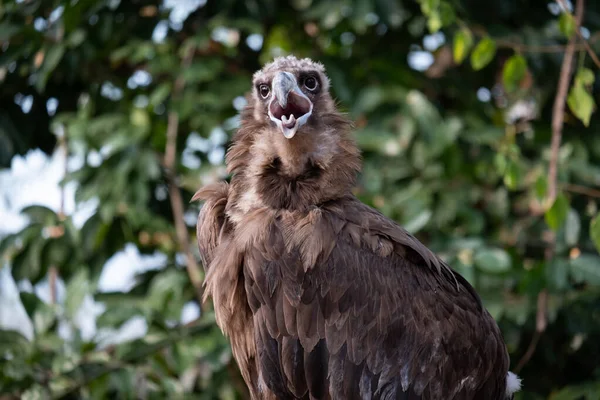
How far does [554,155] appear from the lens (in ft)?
12.9

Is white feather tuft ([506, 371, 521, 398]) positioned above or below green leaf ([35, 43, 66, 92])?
below

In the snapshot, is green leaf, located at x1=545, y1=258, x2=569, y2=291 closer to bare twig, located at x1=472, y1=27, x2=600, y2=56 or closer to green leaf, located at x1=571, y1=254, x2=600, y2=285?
green leaf, located at x1=571, y1=254, x2=600, y2=285

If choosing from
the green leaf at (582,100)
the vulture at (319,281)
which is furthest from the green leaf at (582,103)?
the vulture at (319,281)

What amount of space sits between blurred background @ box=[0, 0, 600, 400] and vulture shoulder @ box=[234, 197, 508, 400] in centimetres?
116

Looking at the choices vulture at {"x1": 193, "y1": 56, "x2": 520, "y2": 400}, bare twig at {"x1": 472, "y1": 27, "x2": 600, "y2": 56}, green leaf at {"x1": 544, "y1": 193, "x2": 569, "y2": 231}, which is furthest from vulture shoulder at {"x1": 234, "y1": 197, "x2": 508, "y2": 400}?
bare twig at {"x1": 472, "y1": 27, "x2": 600, "y2": 56}

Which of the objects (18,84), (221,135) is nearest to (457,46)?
(221,135)

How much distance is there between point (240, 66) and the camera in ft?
17.2

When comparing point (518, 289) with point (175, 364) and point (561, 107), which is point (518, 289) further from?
point (175, 364)

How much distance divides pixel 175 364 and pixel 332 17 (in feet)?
7.12

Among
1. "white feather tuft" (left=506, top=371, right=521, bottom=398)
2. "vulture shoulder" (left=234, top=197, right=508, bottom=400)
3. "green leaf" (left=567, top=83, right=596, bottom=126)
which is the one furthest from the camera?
"green leaf" (left=567, top=83, right=596, bottom=126)

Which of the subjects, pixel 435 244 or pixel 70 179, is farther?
pixel 70 179

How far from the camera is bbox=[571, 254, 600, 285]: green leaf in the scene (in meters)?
4.00

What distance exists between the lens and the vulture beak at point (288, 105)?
290 cm

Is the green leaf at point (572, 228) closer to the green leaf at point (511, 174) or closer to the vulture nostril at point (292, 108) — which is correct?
the green leaf at point (511, 174)
